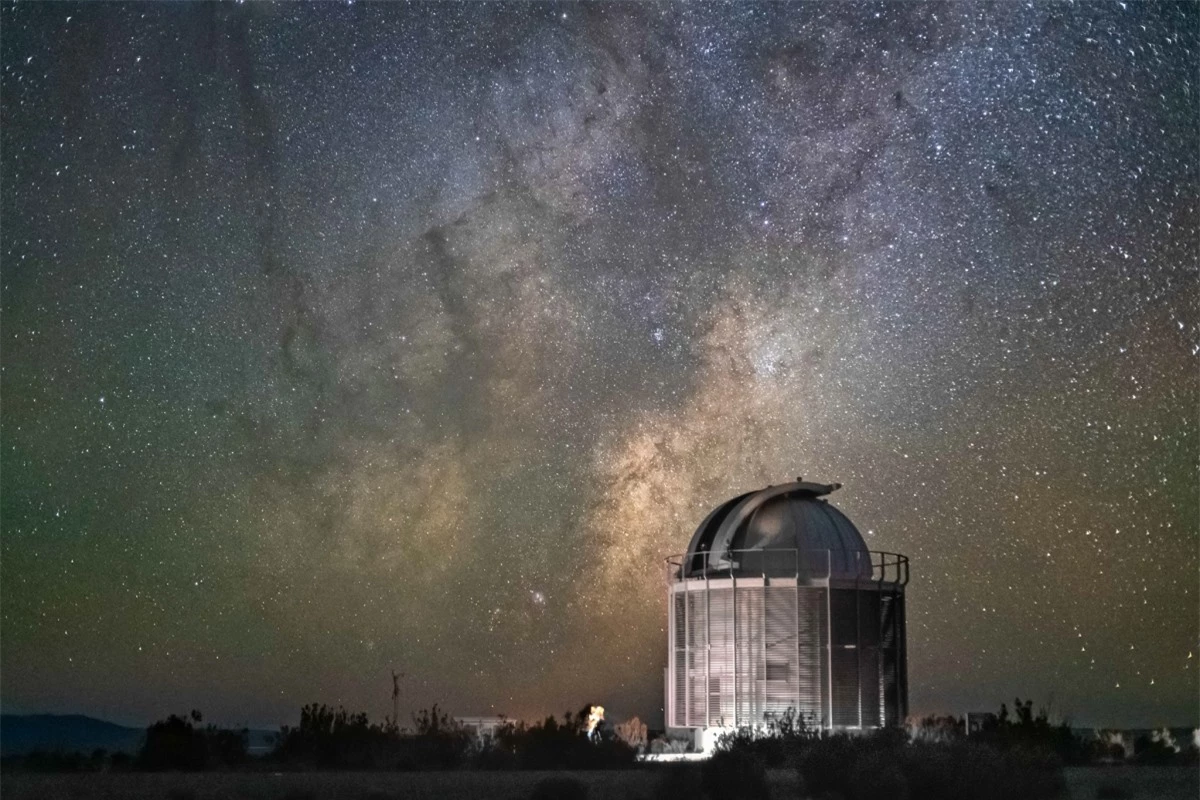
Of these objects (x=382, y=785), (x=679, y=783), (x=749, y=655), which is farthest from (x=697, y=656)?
(x=382, y=785)

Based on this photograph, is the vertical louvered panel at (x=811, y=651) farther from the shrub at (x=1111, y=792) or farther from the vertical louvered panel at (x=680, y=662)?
the shrub at (x=1111, y=792)

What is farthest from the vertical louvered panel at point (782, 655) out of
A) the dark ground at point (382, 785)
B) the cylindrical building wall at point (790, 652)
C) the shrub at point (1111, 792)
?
the shrub at point (1111, 792)

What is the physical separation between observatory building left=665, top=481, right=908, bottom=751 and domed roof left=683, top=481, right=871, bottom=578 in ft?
0.08

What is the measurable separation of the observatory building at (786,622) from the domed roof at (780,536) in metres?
0.02

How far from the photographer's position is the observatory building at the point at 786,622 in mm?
32688

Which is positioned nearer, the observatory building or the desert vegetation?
the desert vegetation

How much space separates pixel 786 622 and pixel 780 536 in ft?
6.37

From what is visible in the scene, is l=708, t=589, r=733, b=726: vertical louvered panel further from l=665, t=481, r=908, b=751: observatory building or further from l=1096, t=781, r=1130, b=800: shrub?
l=1096, t=781, r=1130, b=800: shrub

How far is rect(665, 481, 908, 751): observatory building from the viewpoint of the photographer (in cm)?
3269

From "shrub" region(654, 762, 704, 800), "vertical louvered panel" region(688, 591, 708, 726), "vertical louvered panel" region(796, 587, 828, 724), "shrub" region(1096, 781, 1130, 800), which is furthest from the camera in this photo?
"vertical louvered panel" region(688, 591, 708, 726)

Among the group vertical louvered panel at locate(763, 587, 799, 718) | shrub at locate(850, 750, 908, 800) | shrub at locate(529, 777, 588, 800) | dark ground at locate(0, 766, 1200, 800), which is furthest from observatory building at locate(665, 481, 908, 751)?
shrub at locate(529, 777, 588, 800)

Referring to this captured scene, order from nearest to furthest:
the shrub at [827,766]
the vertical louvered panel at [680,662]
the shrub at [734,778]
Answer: the shrub at [734,778]
the shrub at [827,766]
the vertical louvered panel at [680,662]

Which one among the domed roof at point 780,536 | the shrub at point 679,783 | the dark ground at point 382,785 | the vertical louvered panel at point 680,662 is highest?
the domed roof at point 780,536

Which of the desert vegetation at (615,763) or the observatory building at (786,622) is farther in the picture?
the observatory building at (786,622)
